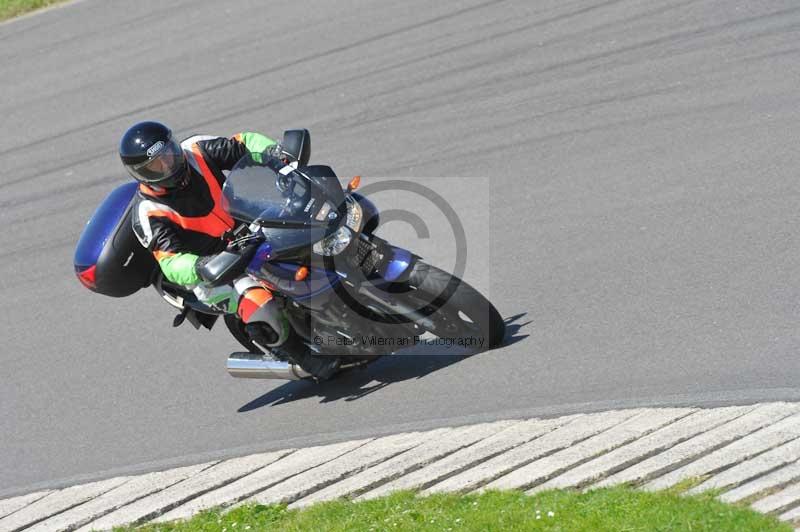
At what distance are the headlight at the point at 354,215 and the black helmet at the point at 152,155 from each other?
112 centimetres

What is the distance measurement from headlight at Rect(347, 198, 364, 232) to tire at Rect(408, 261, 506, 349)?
0.44m

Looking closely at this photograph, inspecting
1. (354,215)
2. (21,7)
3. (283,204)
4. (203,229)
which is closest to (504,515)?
(354,215)

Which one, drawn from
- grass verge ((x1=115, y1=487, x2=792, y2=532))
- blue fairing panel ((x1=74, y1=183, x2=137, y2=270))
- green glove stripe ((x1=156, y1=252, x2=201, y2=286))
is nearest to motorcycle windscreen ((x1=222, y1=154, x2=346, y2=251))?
green glove stripe ((x1=156, y1=252, x2=201, y2=286))

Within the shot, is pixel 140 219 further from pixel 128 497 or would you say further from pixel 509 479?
pixel 509 479

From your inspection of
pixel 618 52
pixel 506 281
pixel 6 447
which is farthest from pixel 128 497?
pixel 618 52

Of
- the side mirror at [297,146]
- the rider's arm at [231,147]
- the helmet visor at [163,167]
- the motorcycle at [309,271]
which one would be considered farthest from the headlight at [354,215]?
the helmet visor at [163,167]

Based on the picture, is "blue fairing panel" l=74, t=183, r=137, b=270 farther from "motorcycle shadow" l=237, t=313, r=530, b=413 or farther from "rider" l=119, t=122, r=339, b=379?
"motorcycle shadow" l=237, t=313, r=530, b=413

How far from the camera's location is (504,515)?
5.50 m

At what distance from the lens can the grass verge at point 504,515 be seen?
5.06 metres

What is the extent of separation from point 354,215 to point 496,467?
69.6 inches

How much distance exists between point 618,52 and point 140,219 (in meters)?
5.93

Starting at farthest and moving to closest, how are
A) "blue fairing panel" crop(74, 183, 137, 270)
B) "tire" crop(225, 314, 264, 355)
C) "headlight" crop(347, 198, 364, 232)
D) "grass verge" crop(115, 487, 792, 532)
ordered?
"tire" crop(225, 314, 264, 355)
"blue fairing panel" crop(74, 183, 137, 270)
"headlight" crop(347, 198, 364, 232)
"grass verge" crop(115, 487, 792, 532)

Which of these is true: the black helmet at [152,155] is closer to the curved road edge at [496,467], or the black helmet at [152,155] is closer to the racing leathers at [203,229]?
the racing leathers at [203,229]

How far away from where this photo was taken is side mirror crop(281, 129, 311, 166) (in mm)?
7031
